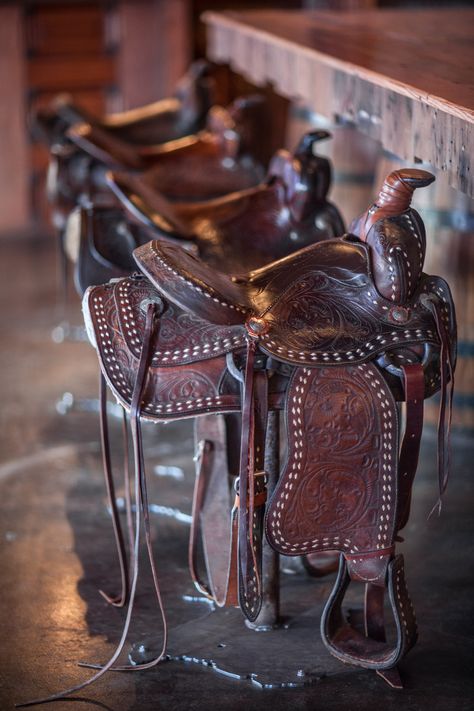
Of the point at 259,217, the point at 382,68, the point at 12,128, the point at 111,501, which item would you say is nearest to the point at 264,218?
the point at 259,217

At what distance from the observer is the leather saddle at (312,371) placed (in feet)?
6.05

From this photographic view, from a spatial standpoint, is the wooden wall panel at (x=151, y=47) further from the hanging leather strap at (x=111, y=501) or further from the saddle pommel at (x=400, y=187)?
the saddle pommel at (x=400, y=187)

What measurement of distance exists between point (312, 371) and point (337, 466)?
0.57ft

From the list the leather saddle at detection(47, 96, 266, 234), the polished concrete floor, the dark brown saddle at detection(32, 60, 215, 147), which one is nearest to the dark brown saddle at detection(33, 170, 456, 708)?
the polished concrete floor

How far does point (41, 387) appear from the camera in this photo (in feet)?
12.4

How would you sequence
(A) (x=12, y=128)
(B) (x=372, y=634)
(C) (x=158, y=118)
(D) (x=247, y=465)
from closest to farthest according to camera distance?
(D) (x=247, y=465) → (B) (x=372, y=634) → (C) (x=158, y=118) → (A) (x=12, y=128)

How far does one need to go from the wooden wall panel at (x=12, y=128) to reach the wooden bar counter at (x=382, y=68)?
1.68m

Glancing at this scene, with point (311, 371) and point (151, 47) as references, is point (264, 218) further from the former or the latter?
point (151, 47)

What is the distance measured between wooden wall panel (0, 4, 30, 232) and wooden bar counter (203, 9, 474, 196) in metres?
1.68

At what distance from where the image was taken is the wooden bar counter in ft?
6.57

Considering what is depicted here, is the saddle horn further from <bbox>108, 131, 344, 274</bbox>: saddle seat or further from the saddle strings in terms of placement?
<bbox>108, 131, 344, 274</bbox>: saddle seat

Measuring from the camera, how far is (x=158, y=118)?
4078 millimetres

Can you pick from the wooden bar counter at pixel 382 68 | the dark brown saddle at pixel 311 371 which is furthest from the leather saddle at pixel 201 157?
the dark brown saddle at pixel 311 371

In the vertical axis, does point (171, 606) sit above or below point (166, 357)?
below
